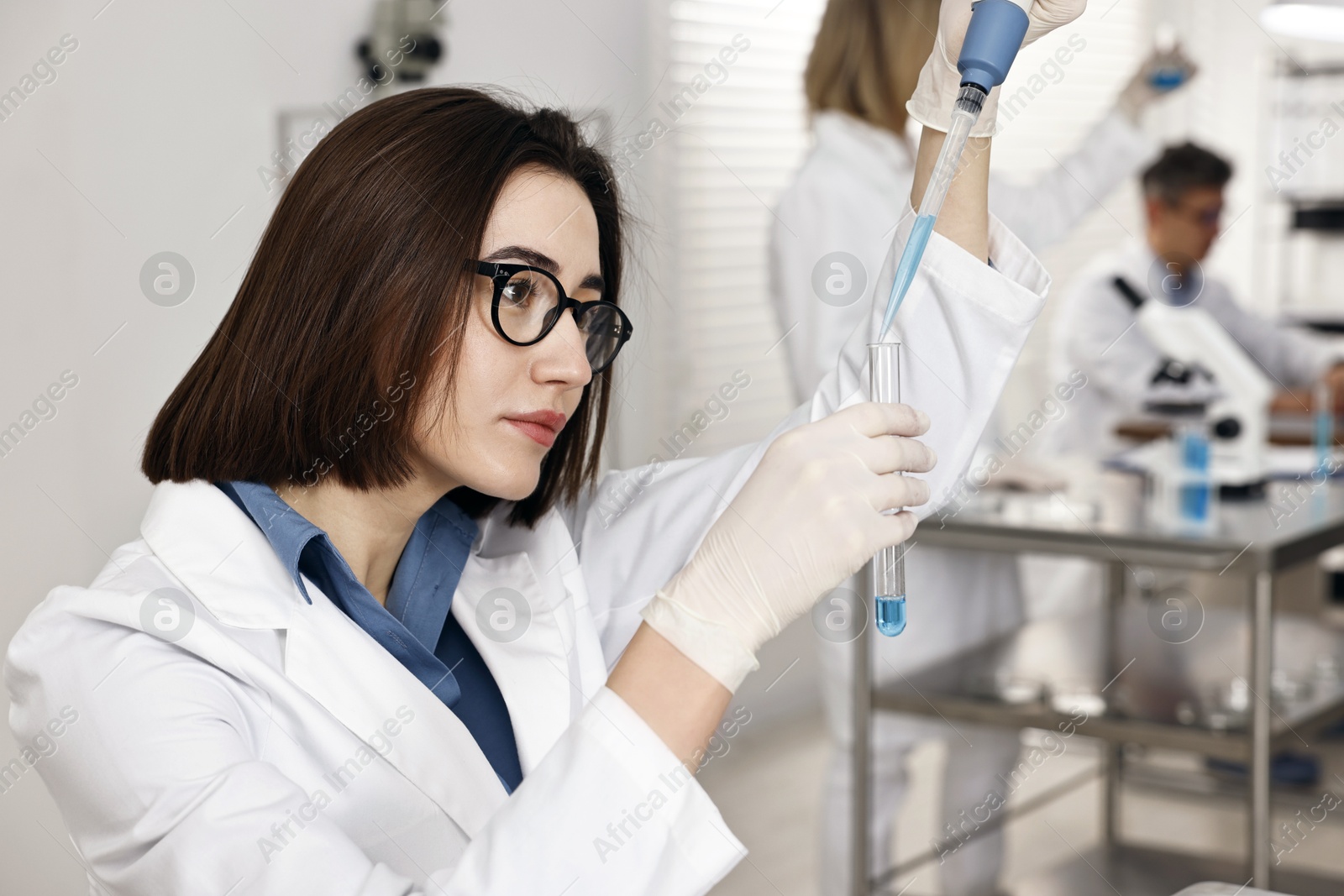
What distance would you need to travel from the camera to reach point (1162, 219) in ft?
9.90

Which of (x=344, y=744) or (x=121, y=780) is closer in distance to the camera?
(x=121, y=780)

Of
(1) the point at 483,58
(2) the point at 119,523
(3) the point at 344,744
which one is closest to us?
(3) the point at 344,744

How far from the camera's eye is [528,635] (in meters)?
1.04

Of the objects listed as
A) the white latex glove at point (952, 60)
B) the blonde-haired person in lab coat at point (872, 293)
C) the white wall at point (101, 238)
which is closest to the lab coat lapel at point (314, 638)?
the white latex glove at point (952, 60)

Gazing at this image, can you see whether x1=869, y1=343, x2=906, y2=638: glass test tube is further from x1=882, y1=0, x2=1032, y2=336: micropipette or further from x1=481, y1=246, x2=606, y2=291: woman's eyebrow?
x1=481, y1=246, x2=606, y2=291: woman's eyebrow

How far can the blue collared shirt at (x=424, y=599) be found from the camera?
0.92 metres

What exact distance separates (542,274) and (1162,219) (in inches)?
98.0

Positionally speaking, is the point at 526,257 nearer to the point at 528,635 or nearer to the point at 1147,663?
the point at 528,635

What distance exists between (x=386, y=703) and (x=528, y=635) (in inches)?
7.0

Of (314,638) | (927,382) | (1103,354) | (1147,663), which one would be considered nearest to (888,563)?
(927,382)

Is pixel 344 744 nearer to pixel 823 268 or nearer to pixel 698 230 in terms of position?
pixel 823 268

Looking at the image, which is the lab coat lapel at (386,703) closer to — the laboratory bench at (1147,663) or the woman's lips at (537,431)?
the woman's lips at (537,431)

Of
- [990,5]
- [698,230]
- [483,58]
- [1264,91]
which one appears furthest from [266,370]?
[1264,91]

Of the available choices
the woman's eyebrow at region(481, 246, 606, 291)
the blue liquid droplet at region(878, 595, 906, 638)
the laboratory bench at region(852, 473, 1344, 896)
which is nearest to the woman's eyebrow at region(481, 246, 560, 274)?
the woman's eyebrow at region(481, 246, 606, 291)
